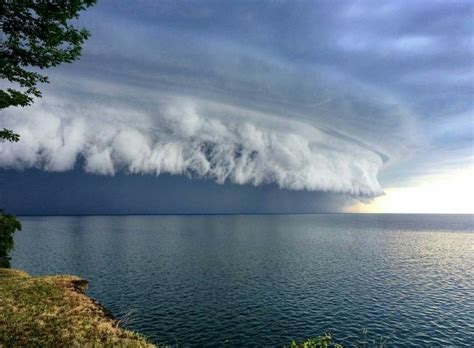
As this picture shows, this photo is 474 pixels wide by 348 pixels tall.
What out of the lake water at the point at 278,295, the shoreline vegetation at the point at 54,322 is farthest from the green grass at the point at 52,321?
the lake water at the point at 278,295

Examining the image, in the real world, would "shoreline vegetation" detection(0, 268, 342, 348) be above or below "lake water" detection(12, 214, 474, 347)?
above

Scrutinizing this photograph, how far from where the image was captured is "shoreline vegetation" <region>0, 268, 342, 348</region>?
1900cm

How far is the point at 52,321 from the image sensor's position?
76.5 feet

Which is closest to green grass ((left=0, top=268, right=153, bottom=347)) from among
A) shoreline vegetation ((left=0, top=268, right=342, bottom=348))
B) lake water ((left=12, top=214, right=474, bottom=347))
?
shoreline vegetation ((left=0, top=268, right=342, bottom=348))

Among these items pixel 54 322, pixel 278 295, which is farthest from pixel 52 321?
pixel 278 295

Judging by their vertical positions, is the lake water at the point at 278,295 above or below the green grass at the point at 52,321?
below

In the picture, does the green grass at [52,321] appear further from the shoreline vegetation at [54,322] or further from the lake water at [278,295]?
the lake water at [278,295]

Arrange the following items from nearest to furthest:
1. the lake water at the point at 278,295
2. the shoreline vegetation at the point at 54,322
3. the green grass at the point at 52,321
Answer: the shoreline vegetation at the point at 54,322 → the green grass at the point at 52,321 → the lake water at the point at 278,295

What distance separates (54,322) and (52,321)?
0.35 m

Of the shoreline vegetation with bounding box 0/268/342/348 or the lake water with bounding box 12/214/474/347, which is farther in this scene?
the lake water with bounding box 12/214/474/347

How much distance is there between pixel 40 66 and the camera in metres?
17.0

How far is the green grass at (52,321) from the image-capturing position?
19344 mm

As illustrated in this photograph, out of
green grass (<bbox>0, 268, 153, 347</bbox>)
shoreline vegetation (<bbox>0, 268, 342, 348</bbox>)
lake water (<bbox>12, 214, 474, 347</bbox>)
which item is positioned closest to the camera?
shoreline vegetation (<bbox>0, 268, 342, 348</bbox>)

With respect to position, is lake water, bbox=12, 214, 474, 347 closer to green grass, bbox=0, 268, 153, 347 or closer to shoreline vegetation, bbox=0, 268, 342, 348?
green grass, bbox=0, 268, 153, 347
